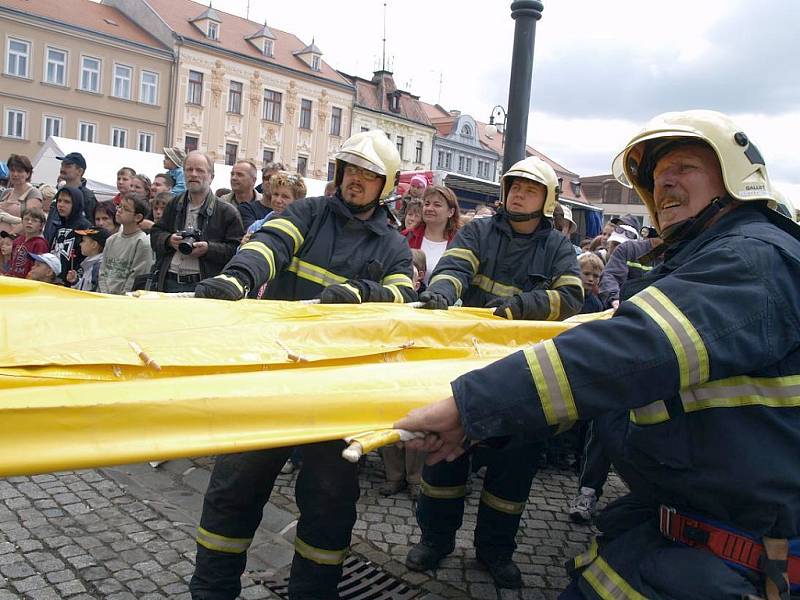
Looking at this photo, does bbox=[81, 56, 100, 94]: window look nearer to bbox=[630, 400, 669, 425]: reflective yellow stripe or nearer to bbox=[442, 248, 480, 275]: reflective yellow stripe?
bbox=[442, 248, 480, 275]: reflective yellow stripe

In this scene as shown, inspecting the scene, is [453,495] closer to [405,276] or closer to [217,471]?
[405,276]

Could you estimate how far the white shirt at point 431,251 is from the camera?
234 inches

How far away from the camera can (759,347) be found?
162 centimetres

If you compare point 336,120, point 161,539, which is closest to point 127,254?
point 161,539

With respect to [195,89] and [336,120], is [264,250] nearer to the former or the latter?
[195,89]

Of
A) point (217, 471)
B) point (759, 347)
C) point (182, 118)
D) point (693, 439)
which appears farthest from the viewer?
point (182, 118)

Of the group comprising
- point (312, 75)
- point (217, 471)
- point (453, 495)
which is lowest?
point (453, 495)

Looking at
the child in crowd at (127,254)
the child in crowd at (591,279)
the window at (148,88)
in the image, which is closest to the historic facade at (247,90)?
the window at (148,88)

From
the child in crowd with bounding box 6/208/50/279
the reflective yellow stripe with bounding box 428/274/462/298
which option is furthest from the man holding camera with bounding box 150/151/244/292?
the reflective yellow stripe with bounding box 428/274/462/298

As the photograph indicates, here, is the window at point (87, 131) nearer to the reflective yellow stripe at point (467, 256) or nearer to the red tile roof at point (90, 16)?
the red tile roof at point (90, 16)

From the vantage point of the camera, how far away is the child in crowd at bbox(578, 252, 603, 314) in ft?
19.2

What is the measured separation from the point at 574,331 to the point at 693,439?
424 mm

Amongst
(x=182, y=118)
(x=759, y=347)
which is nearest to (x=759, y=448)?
(x=759, y=347)

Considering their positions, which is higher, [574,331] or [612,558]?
[574,331]
